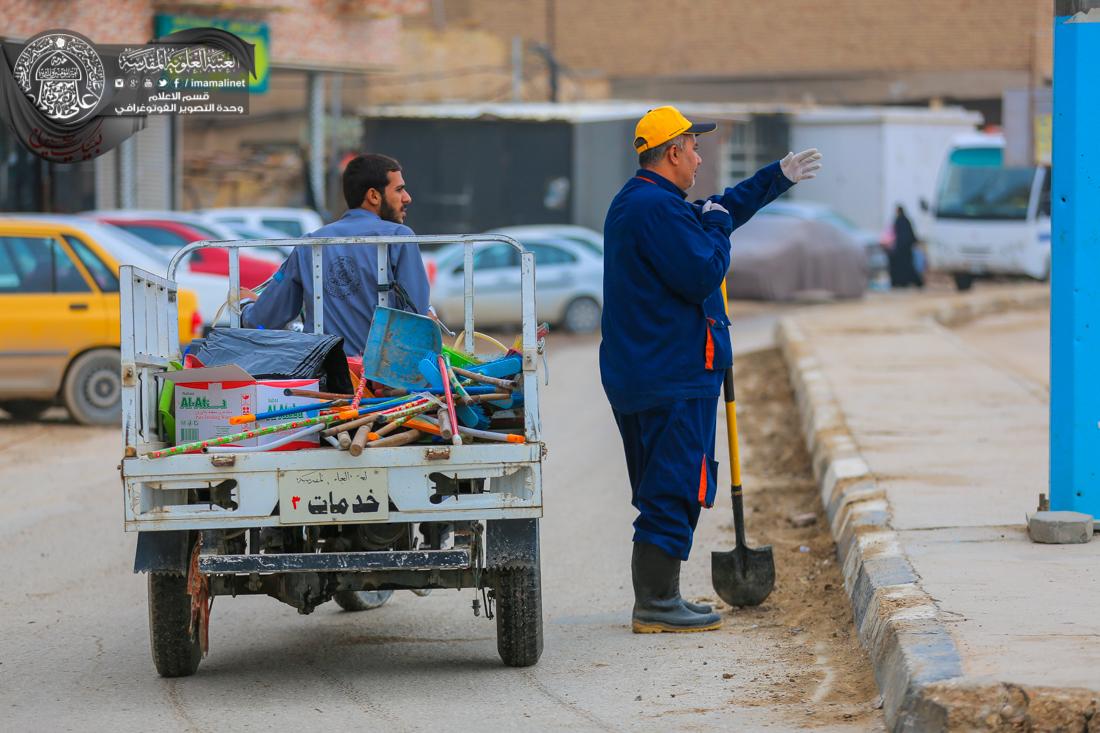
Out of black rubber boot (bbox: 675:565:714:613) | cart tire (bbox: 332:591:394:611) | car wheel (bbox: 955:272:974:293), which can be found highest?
car wheel (bbox: 955:272:974:293)

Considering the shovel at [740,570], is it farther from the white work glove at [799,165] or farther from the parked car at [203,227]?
the parked car at [203,227]

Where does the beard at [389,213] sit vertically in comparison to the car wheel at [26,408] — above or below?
above

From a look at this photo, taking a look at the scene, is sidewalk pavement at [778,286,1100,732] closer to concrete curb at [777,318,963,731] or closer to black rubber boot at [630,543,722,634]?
concrete curb at [777,318,963,731]

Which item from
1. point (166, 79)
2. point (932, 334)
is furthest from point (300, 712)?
point (932, 334)

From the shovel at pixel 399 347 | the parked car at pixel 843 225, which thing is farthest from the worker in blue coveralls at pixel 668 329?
the parked car at pixel 843 225

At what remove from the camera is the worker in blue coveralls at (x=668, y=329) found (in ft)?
22.3

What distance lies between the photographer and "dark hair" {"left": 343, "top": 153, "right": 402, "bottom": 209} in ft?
23.9

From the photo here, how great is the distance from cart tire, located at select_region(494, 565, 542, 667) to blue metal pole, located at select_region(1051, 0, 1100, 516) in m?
2.73

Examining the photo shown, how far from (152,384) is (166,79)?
3.66m

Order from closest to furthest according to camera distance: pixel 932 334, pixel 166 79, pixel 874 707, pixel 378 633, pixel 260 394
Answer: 1. pixel 874 707
2. pixel 260 394
3. pixel 378 633
4. pixel 166 79
5. pixel 932 334

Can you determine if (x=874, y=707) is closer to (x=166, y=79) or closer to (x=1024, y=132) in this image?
(x=166, y=79)

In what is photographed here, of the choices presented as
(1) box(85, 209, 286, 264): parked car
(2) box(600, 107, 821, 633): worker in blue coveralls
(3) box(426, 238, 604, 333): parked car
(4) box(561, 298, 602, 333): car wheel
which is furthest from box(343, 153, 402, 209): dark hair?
(4) box(561, 298, 602, 333): car wheel

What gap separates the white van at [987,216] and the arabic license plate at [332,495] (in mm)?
29003

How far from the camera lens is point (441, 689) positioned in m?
6.20
